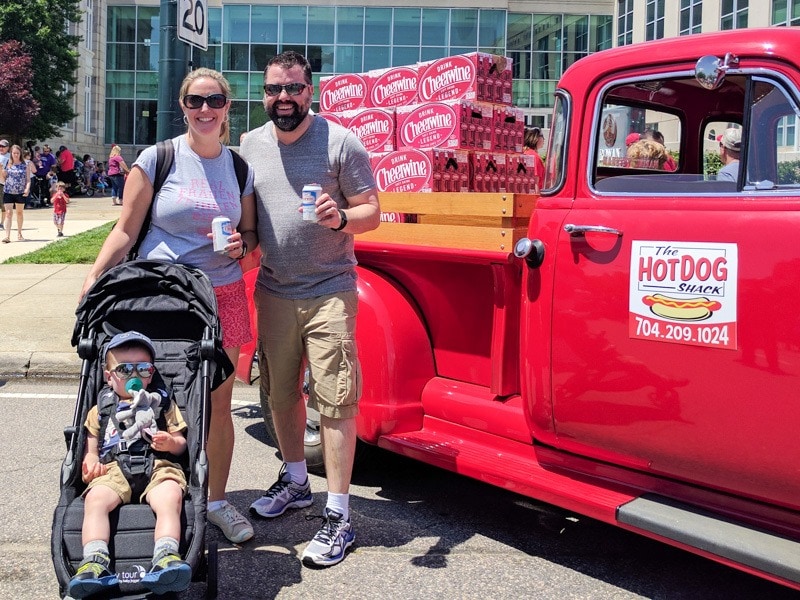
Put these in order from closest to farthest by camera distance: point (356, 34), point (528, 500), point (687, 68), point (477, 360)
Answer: point (687, 68) < point (477, 360) < point (528, 500) < point (356, 34)

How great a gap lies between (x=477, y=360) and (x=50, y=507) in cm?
218

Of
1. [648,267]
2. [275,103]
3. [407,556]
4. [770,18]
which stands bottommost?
[407,556]

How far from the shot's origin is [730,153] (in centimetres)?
360

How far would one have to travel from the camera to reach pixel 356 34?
4012 cm

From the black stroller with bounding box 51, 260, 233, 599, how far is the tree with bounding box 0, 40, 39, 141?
29394mm

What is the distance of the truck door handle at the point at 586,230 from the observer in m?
3.56

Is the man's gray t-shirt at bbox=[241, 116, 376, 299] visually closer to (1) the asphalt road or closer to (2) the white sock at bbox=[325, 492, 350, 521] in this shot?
(2) the white sock at bbox=[325, 492, 350, 521]

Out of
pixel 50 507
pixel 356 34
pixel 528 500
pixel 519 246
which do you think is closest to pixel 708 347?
pixel 519 246

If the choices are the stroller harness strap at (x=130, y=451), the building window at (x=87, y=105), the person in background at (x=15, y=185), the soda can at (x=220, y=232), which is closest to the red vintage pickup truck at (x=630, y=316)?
the soda can at (x=220, y=232)

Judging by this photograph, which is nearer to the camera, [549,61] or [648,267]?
[648,267]

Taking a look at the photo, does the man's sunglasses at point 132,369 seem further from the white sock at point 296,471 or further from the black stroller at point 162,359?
the white sock at point 296,471

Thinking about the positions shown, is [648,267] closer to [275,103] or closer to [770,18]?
[275,103]

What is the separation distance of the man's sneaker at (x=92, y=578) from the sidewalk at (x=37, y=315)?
15.3 ft

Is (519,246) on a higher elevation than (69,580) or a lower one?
higher
